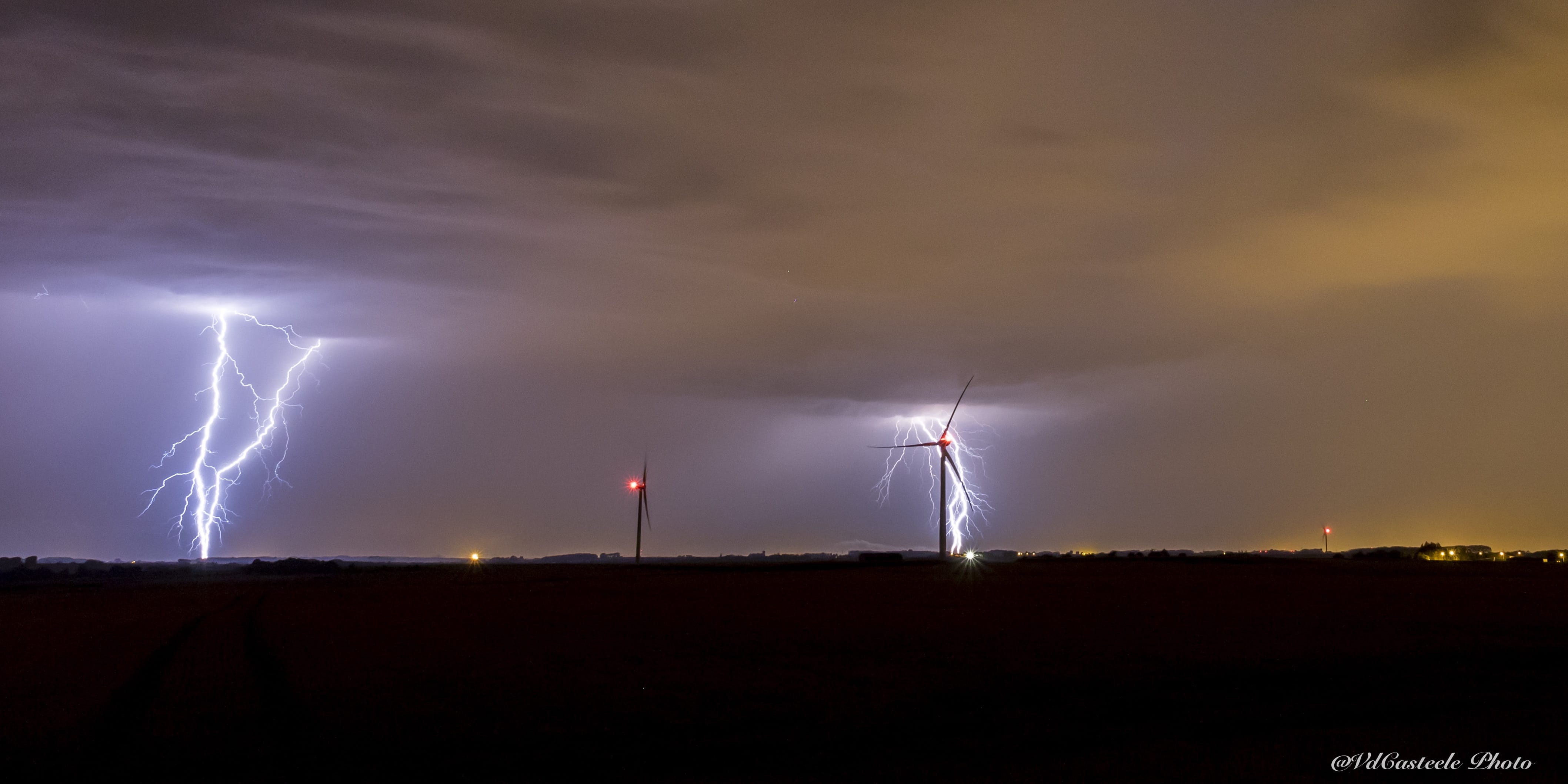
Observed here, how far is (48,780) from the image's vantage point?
14508 mm

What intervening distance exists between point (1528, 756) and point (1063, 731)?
6.02 metres

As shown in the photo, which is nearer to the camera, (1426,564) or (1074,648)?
(1074,648)

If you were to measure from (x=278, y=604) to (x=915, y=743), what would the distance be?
172 feet

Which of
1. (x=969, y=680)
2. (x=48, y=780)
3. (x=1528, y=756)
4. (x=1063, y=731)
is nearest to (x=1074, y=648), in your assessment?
(x=969, y=680)

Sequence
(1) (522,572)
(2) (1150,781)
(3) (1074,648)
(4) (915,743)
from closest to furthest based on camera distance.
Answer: (2) (1150,781)
(4) (915,743)
(3) (1074,648)
(1) (522,572)

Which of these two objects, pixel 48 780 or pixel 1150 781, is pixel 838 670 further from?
pixel 48 780

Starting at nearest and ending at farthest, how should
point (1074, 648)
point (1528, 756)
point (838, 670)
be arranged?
point (1528, 756)
point (838, 670)
point (1074, 648)

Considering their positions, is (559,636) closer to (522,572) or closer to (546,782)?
(546,782)

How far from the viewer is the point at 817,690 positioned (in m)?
20.8

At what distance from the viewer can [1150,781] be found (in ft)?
42.0

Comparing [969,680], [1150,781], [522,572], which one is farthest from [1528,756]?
[522,572]

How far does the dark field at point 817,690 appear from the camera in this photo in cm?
1477

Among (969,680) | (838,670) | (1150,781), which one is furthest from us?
(838,670)

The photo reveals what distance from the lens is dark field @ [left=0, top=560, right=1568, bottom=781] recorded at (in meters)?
14.8
